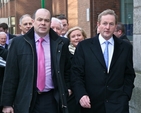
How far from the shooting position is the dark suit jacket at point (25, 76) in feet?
14.8

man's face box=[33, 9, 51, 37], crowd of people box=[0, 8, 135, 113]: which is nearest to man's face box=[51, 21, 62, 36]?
crowd of people box=[0, 8, 135, 113]

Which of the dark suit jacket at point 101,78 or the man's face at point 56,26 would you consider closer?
the dark suit jacket at point 101,78

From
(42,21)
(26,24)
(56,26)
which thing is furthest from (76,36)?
(42,21)

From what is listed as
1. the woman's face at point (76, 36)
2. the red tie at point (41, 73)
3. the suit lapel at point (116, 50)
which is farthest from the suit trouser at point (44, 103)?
the woman's face at point (76, 36)

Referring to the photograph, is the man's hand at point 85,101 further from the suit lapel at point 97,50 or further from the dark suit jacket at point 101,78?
the suit lapel at point 97,50

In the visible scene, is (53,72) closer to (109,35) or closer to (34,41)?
(34,41)

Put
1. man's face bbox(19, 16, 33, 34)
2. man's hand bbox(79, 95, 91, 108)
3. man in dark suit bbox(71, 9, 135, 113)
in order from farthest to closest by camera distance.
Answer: man's face bbox(19, 16, 33, 34) → man in dark suit bbox(71, 9, 135, 113) → man's hand bbox(79, 95, 91, 108)

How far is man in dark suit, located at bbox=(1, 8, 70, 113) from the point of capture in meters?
4.51

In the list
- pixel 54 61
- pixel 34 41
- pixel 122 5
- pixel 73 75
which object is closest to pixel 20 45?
pixel 34 41

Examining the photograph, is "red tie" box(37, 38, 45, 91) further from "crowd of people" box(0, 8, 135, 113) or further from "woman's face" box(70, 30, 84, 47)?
"woman's face" box(70, 30, 84, 47)

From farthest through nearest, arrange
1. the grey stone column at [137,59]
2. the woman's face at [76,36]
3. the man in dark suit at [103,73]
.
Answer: the grey stone column at [137,59] → the woman's face at [76,36] → the man in dark suit at [103,73]

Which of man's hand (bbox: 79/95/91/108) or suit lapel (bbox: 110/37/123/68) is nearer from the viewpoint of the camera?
man's hand (bbox: 79/95/91/108)

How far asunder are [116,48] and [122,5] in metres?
10.6

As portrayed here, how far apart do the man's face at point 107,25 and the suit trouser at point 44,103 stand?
1038mm
